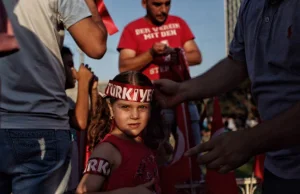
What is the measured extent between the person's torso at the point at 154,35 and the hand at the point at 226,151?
10.8 ft

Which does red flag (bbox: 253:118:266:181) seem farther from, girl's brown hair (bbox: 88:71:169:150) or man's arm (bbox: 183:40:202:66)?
girl's brown hair (bbox: 88:71:169:150)

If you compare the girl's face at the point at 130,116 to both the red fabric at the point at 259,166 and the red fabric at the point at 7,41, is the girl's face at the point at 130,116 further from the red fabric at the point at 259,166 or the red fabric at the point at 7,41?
the red fabric at the point at 259,166

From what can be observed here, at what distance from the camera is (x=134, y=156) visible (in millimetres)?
3254

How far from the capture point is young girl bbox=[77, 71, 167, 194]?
9.93ft

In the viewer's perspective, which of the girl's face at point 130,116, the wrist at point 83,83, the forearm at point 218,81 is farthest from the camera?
the wrist at point 83,83

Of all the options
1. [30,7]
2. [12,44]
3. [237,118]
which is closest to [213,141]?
[12,44]

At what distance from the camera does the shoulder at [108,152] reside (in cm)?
311

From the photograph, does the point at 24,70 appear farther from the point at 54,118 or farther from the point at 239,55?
the point at 239,55

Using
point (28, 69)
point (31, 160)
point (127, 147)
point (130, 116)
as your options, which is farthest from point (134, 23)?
point (31, 160)

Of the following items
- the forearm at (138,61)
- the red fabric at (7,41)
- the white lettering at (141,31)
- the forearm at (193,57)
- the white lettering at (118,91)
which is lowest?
the forearm at (193,57)

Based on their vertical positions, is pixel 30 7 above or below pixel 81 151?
above

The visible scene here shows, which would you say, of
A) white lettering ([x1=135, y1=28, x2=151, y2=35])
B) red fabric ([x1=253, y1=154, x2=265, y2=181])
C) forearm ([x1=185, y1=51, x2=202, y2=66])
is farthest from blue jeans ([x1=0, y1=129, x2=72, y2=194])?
red fabric ([x1=253, y1=154, x2=265, y2=181])

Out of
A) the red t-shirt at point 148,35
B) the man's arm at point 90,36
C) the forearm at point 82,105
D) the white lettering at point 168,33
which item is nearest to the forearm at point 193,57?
the red t-shirt at point 148,35

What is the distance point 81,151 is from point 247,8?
2.55m
